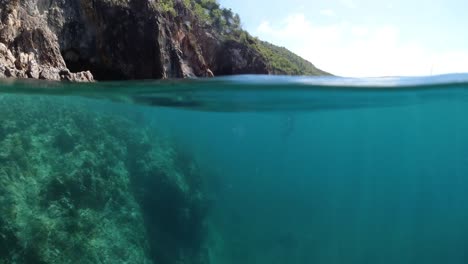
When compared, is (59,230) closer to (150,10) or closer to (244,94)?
(244,94)

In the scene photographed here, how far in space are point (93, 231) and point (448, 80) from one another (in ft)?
44.8

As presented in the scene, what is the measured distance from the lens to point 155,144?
47.6 ft

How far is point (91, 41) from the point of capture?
24500 mm

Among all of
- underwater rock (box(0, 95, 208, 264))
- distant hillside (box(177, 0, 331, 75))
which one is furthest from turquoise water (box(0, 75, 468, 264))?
distant hillside (box(177, 0, 331, 75))

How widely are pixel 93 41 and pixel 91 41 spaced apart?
0.12 metres

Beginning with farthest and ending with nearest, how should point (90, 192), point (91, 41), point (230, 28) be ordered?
point (230, 28)
point (91, 41)
point (90, 192)

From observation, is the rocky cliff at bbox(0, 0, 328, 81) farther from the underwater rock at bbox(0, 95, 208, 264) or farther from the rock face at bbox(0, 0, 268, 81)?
the underwater rock at bbox(0, 95, 208, 264)

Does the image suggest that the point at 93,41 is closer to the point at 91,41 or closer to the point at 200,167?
the point at 91,41

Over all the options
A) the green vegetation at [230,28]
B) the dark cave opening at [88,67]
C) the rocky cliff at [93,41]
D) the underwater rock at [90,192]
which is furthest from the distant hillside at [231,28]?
the underwater rock at [90,192]

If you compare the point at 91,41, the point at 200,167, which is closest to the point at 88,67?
the point at 91,41

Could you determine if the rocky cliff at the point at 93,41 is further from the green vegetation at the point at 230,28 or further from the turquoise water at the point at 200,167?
the green vegetation at the point at 230,28

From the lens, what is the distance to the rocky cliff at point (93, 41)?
1823 centimetres

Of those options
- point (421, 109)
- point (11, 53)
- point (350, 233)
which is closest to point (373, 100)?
point (421, 109)

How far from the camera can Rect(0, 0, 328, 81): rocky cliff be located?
1823 cm
